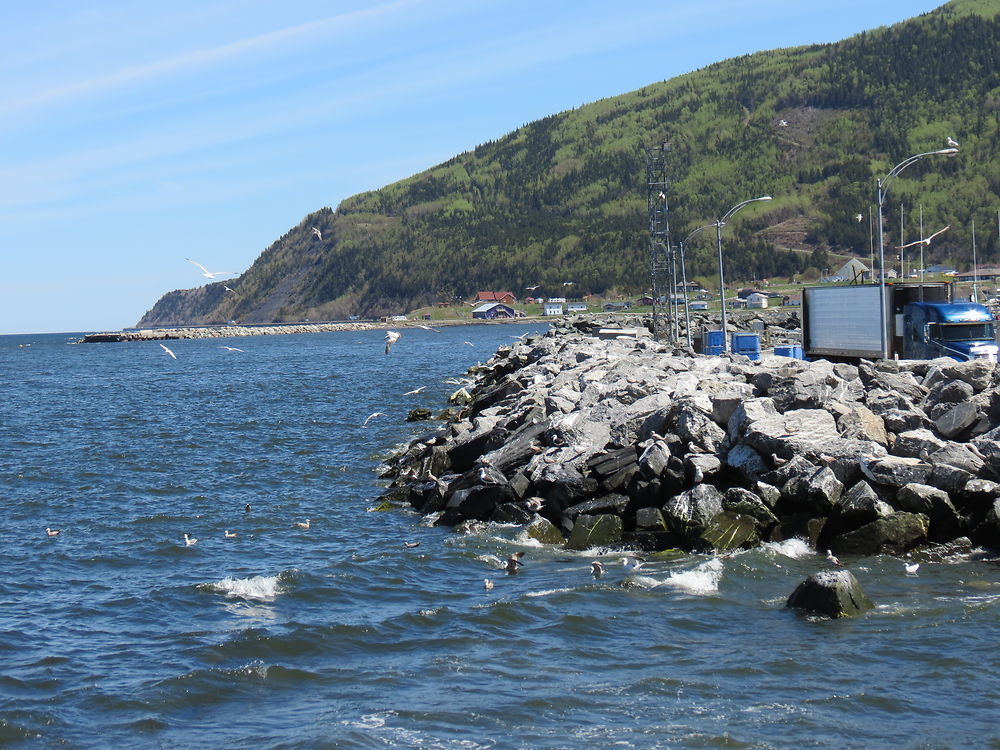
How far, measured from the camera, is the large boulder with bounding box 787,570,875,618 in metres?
12.4

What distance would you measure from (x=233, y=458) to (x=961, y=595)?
73.1ft

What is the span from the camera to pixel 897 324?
109 feet

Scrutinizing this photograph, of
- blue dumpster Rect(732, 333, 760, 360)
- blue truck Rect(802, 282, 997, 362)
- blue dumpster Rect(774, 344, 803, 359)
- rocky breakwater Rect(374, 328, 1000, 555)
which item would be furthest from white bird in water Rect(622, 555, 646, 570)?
blue dumpster Rect(732, 333, 760, 360)

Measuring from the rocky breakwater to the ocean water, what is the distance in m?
0.67

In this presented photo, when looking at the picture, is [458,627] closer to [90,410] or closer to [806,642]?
[806,642]

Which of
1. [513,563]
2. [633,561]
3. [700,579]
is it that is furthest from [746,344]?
[700,579]

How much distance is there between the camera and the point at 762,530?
15914mm

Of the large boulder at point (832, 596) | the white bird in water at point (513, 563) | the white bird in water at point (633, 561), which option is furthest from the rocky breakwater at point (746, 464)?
the large boulder at point (832, 596)

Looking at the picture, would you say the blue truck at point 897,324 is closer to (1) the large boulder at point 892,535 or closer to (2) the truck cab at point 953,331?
(2) the truck cab at point 953,331

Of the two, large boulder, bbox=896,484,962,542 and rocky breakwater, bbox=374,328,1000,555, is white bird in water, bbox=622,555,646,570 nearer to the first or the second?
rocky breakwater, bbox=374,328,1000,555

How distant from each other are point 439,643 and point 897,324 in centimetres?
2543

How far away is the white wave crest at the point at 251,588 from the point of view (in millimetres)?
14724

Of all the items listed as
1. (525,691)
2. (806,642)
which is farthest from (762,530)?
(525,691)

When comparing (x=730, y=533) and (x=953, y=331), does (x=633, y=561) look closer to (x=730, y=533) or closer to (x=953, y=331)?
(x=730, y=533)
